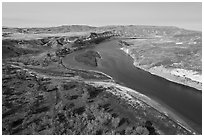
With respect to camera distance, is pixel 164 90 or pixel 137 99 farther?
pixel 164 90

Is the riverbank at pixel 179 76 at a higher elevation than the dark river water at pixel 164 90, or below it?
higher

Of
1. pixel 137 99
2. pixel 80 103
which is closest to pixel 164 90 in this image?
pixel 137 99

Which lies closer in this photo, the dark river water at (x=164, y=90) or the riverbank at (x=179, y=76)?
the dark river water at (x=164, y=90)

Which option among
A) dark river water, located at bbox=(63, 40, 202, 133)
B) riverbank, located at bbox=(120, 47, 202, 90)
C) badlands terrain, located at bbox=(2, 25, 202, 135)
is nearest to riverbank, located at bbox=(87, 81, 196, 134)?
badlands terrain, located at bbox=(2, 25, 202, 135)

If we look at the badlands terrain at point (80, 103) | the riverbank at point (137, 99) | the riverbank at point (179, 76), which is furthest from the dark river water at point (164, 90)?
the badlands terrain at point (80, 103)

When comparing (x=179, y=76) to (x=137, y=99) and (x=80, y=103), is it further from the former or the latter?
(x=80, y=103)

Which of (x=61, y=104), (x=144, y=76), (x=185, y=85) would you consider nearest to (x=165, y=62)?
(x=144, y=76)

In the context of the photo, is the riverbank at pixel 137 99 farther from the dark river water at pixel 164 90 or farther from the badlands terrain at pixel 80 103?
the dark river water at pixel 164 90

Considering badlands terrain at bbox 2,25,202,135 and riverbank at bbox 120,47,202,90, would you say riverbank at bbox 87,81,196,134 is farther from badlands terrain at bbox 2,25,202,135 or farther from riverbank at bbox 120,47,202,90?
riverbank at bbox 120,47,202,90

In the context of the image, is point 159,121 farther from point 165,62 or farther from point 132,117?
point 165,62
